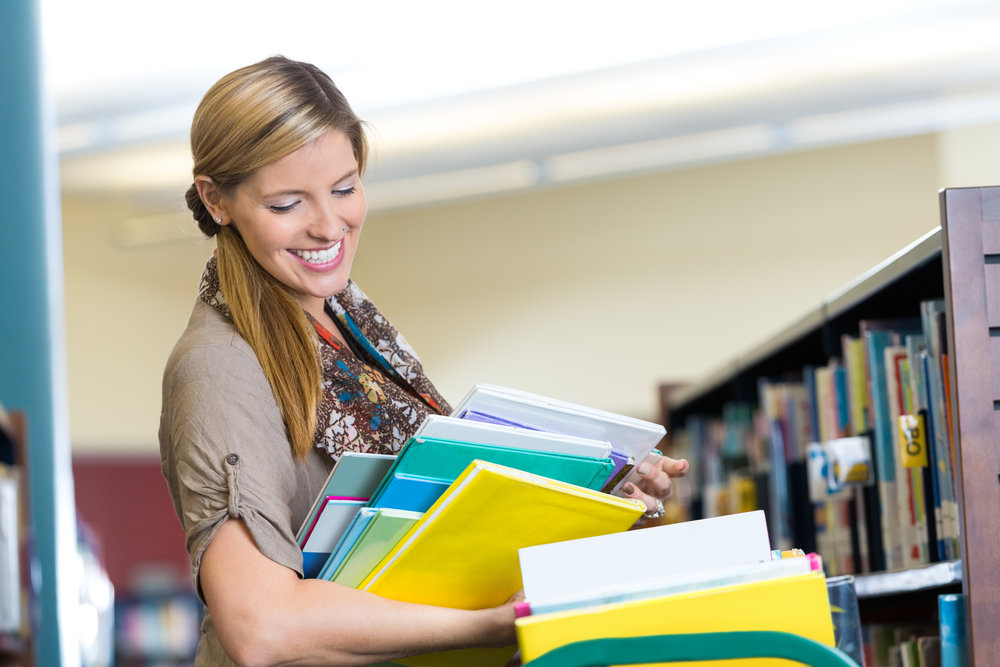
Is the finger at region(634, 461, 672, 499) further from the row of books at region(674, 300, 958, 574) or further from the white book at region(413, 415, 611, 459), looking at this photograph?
the row of books at region(674, 300, 958, 574)

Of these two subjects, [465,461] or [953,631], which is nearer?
[465,461]

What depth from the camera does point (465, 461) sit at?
1061 mm

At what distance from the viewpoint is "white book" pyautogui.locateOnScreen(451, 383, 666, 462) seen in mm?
1074

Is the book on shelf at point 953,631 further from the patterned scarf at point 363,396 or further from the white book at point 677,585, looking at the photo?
the patterned scarf at point 363,396

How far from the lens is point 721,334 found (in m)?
6.67

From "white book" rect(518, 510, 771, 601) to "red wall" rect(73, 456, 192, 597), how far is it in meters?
7.04

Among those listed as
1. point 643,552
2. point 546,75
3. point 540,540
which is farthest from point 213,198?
point 546,75

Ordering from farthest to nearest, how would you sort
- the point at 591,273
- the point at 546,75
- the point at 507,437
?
the point at 591,273 → the point at 546,75 → the point at 507,437

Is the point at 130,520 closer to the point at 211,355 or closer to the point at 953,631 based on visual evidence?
the point at 211,355

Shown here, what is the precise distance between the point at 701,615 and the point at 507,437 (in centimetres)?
25

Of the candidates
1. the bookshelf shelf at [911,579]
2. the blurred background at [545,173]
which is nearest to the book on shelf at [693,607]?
the bookshelf shelf at [911,579]

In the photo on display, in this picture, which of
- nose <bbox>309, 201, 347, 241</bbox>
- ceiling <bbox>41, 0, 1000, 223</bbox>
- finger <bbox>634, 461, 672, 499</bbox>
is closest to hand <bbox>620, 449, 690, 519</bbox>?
finger <bbox>634, 461, 672, 499</bbox>

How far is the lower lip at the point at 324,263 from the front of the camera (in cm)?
131

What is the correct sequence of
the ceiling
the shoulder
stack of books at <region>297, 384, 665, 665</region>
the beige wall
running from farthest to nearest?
the beige wall < the ceiling < the shoulder < stack of books at <region>297, 384, 665, 665</region>
